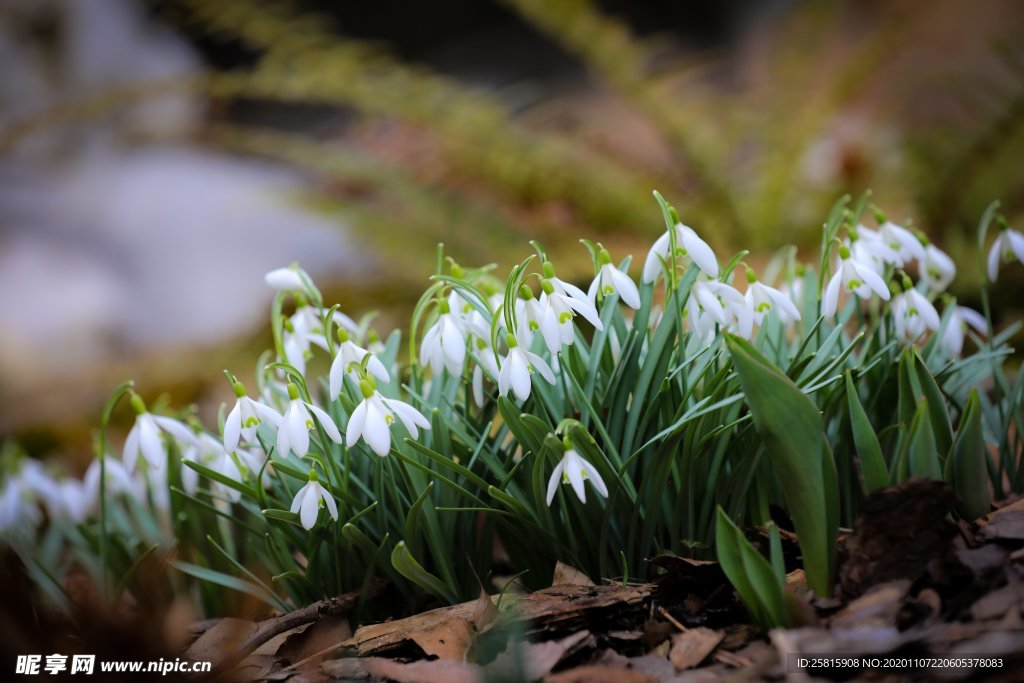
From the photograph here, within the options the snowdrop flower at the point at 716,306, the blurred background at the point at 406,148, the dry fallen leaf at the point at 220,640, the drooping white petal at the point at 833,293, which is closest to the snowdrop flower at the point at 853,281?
the drooping white petal at the point at 833,293

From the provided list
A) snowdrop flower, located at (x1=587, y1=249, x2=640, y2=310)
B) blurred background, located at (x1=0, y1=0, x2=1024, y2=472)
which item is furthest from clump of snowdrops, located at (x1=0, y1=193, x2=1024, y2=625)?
blurred background, located at (x1=0, y1=0, x2=1024, y2=472)

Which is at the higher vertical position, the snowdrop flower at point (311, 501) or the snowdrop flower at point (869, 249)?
the snowdrop flower at point (869, 249)

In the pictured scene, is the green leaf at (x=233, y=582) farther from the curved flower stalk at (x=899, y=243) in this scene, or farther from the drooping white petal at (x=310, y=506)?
the curved flower stalk at (x=899, y=243)

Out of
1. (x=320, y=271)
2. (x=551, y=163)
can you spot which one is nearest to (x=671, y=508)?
(x=551, y=163)

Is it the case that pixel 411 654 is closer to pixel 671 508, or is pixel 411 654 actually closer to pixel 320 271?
pixel 671 508

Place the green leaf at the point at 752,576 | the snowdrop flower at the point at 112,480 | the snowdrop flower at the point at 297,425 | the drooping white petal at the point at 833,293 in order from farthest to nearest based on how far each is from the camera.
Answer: the snowdrop flower at the point at 112,480 → the drooping white petal at the point at 833,293 → the snowdrop flower at the point at 297,425 → the green leaf at the point at 752,576

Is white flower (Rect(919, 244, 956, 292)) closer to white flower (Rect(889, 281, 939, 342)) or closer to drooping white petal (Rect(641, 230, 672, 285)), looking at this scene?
white flower (Rect(889, 281, 939, 342))

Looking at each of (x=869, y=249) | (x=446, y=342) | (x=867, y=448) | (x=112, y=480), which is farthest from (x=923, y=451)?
(x=112, y=480)

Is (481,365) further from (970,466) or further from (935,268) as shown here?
(935,268)
